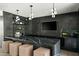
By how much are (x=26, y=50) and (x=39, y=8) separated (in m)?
0.85

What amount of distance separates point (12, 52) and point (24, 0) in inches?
→ 39.3

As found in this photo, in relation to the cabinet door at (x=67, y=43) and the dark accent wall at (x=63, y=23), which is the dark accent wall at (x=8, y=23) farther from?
the cabinet door at (x=67, y=43)

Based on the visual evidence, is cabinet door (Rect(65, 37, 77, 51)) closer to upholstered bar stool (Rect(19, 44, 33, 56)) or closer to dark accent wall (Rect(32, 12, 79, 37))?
dark accent wall (Rect(32, 12, 79, 37))

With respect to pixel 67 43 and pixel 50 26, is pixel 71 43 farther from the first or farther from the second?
pixel 50 26

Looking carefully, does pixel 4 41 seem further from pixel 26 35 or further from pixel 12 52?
pixel 26 35

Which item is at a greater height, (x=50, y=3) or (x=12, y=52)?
(x=50, y=3)

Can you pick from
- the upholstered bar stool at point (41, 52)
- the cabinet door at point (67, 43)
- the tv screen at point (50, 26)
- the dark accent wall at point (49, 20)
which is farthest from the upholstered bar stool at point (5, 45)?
the cabinet door at point (67, 43)

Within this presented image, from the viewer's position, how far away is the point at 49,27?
1.72m

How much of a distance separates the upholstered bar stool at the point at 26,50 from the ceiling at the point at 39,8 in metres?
0.62

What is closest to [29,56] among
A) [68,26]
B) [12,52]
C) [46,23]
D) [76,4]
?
[12,52]

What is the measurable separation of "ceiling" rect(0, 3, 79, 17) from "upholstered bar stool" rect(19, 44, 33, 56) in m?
0.62

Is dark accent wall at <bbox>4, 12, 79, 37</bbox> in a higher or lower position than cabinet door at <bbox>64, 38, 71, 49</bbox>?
higher

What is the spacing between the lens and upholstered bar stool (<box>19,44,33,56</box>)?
5.62 feet

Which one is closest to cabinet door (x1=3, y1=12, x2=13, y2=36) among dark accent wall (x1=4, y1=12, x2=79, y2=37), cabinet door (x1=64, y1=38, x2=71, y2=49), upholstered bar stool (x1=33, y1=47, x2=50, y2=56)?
dark accent wall (x1=4, y1=12, x2=79, y2=37)
